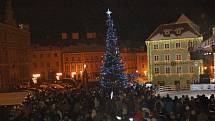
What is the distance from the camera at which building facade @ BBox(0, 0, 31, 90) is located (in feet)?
211

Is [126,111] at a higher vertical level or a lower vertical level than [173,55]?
lower

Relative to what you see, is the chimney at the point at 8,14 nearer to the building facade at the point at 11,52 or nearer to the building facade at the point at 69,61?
the building facade at the point at 11,52

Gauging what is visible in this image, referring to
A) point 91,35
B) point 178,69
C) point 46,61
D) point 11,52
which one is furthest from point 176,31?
point 91,35

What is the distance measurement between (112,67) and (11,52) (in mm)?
30557

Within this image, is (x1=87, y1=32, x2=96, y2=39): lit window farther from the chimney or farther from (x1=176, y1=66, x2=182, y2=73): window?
(x1=176, y1=66, x2=182, y2=73): window

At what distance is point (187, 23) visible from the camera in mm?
65500

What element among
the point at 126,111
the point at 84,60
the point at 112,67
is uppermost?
the point at 84,60

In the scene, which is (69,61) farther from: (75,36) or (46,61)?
(75,36)

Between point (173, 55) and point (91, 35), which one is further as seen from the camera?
point (91, 35)

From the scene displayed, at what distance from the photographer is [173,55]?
211ft

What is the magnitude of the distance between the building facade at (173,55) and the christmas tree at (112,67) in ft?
73.3

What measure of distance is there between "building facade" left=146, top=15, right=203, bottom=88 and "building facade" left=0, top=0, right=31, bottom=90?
1886 cm

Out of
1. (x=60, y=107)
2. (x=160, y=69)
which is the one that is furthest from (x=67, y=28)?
(x=60, y=107)

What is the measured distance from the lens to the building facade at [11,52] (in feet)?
211
